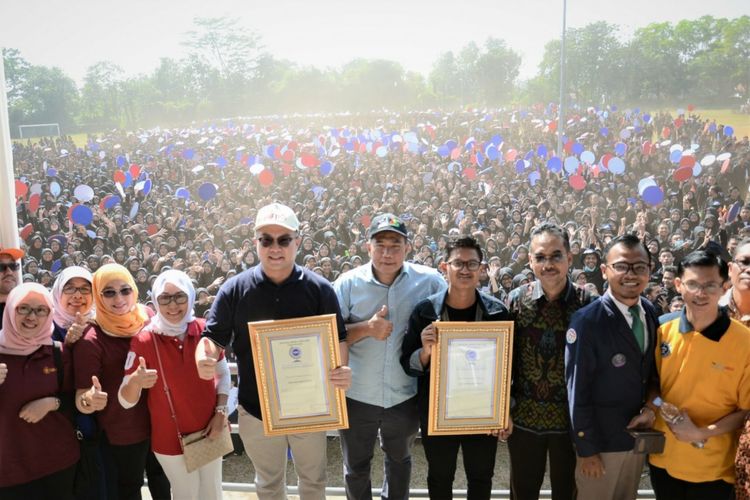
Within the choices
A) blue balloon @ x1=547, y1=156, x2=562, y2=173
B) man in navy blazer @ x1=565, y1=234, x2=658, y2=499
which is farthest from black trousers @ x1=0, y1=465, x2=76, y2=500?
blue balloon @ x1=547, y1=156, x2=562, y2=173

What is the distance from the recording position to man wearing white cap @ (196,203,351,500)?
A: 2.85m

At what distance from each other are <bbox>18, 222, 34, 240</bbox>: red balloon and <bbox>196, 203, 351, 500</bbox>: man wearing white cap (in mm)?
3645

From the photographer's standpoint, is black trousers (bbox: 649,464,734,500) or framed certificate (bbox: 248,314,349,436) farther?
framed certificate (bbox: 248,314,349,436)

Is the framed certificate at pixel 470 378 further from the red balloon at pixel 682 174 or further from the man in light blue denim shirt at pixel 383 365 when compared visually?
the red balloon at pixel 682 174

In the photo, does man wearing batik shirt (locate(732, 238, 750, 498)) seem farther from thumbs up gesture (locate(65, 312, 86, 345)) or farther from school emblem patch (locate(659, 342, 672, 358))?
thumbs up gesture (locate(65, 312, 86, 345))

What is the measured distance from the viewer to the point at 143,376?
268 centimetres

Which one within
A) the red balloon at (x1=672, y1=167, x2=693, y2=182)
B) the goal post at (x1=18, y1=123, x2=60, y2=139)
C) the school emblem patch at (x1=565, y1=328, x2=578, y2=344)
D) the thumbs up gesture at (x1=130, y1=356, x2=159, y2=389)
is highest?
the goal post at (x1=18, y1=123, x2=60, y2=139)

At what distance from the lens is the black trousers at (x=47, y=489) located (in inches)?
106

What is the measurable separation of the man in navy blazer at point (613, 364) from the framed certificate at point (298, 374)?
3.64 feet

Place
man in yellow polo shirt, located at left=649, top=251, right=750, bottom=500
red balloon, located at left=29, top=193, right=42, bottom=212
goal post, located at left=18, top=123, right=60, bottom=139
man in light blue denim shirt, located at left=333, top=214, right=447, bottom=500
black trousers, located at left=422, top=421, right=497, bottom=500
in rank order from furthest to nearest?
red balloon, located at left=29, top=193, right=42, bottom=212, goal post, located at left=18, top=123, right=60, bottom=139, man in light blue denim shirt, located at left=333, top=214, right=447, bottom=500, black trousers, located at left=422, top=421, right=497, bottom=500, man in yellow polo shirt, located at left=649, top=251, right=750, bottom=500

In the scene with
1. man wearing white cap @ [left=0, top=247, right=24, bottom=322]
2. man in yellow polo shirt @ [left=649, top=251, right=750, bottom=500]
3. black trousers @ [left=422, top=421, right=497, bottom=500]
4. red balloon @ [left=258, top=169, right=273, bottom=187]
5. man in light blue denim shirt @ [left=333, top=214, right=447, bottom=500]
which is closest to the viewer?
man in yellow polo shirt @ [left=649, top=251, right=750, bottom=500]

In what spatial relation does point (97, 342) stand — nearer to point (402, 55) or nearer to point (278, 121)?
point (278, 121)

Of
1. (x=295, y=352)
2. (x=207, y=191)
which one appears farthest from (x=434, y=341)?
(x=207, y=191)

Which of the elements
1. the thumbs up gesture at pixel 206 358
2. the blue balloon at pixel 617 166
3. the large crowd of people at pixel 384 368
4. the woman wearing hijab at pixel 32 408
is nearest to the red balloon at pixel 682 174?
the blue balloon at pixel 617 166
